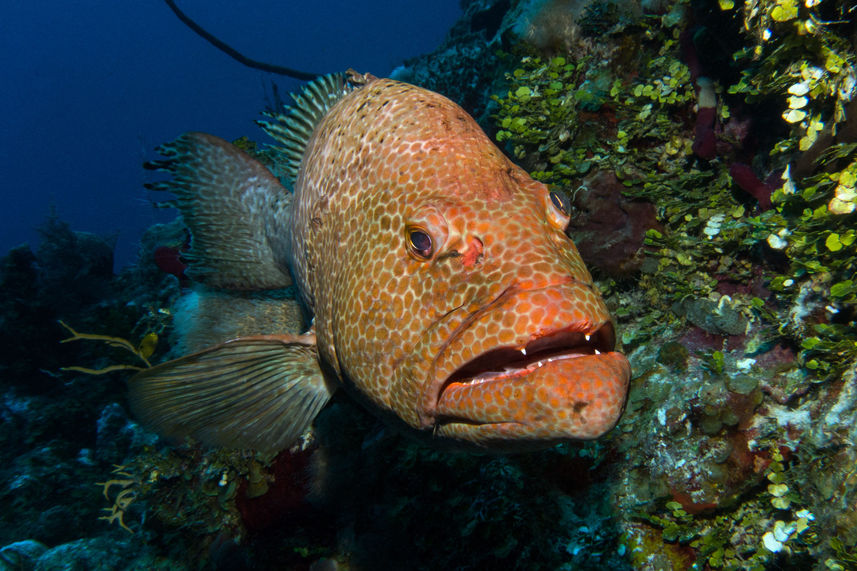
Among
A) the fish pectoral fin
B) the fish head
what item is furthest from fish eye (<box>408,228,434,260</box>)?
the fish pectoral fin

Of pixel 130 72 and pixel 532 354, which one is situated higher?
pixel 130 72

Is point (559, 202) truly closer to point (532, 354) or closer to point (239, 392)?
point (532, 354)

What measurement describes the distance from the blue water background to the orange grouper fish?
105908 millimetres

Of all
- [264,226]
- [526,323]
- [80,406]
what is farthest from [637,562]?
[80,406]

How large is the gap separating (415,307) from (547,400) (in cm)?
74

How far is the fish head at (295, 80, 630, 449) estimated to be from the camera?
1.63 meters

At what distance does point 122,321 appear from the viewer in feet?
25.4

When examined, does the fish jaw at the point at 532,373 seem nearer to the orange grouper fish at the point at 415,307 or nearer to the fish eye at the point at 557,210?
the orange grouper fish at the point at 415,307

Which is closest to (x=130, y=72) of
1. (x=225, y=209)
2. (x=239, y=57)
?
(x=239, y=57)

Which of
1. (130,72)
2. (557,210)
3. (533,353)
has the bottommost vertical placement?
(533,353)

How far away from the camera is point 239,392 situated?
2791 millimetres

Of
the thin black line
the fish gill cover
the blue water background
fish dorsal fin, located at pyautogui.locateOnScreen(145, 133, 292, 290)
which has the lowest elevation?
the fish gill cover

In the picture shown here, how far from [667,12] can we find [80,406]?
11.6 metres

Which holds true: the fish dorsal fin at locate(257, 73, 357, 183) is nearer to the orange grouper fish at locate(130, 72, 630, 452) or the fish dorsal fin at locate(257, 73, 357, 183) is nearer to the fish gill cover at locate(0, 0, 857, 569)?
the orange grouper fish at locate(130, 72, 630, 452)
